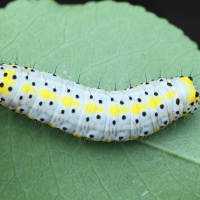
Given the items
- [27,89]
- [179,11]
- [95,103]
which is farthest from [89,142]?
[179,11]

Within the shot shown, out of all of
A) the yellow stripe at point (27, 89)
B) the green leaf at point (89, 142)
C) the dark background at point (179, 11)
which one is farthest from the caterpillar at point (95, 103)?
the dark background at point (179, 11)

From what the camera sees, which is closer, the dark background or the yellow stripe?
the yellow stripe

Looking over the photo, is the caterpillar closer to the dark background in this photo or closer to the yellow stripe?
the yellow stripe

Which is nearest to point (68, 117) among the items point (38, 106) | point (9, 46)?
point (38, 106)

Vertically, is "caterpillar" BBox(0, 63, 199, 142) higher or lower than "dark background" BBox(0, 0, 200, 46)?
lower

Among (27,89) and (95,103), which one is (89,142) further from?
(27,89)

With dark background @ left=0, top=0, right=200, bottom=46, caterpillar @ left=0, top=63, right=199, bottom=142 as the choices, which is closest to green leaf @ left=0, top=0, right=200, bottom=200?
caterpillar @ left=0, top=63, right=199, bottom=142
